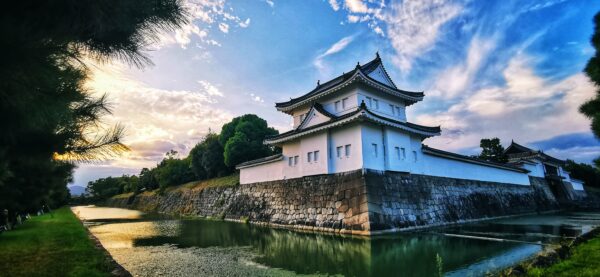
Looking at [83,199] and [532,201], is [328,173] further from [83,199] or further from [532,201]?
[83,199]

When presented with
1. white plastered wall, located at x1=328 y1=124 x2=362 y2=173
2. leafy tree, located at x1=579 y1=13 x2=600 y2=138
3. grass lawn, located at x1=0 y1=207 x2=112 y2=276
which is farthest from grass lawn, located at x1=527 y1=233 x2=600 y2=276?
white plastered wall, located at x1=328 y1=124 x2=362 y2=173

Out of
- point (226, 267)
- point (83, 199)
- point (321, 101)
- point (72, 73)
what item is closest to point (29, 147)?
point (72, 73)

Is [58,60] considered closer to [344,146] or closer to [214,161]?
[344,146]

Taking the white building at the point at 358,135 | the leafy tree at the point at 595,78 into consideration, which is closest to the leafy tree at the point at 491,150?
the white building at the point at 358,135

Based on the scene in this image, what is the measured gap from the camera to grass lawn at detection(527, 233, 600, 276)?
14.6 feet

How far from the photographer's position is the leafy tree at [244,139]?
27298 millimetres

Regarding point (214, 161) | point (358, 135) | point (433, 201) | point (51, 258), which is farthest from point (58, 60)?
point (214, 161)

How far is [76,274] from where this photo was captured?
17.2ft

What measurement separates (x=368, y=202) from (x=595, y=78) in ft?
24.4

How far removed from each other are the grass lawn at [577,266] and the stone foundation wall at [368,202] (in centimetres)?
627

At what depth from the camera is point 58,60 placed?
207cm

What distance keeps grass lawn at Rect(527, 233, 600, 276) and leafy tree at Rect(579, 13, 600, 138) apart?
285 cm

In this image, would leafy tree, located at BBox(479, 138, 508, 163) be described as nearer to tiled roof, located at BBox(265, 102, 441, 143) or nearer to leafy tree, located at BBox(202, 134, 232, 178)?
tiled roof, located at BBox(265, 102, 441, 143)

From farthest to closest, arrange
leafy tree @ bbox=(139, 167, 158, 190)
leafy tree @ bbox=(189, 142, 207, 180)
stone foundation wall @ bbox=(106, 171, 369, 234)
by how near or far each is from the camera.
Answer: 1. leafy tree @ bbox=(139, 167, 158, 190)
2. leafy tree @ bbox=(189, 142, 207, 180)
3. stone foundation wall @ bbox=(106, 171, 369, 234)
